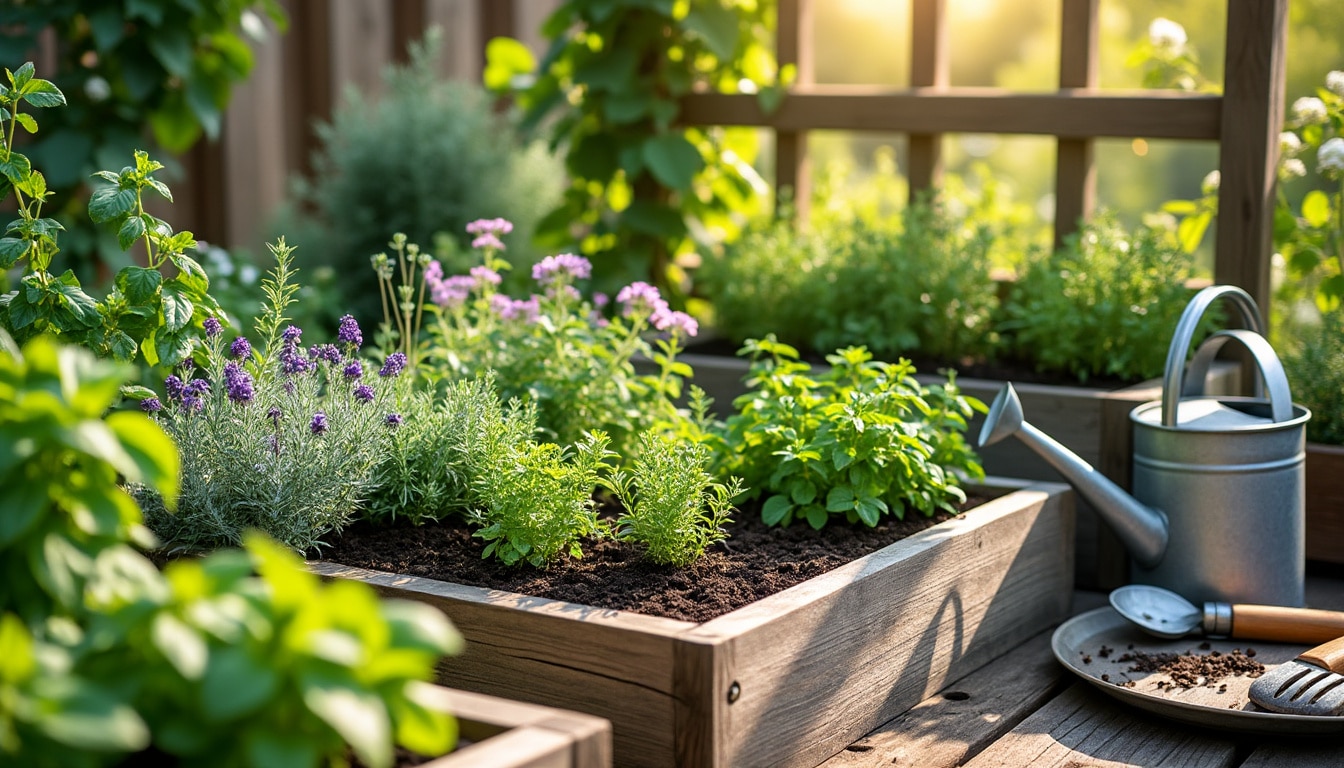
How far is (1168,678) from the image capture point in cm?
186

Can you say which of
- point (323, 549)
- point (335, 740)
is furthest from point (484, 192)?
point (335, 740)

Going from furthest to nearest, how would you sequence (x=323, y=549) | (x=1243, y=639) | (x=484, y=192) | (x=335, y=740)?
(x=484, y=192)
(x=1243, y=639)
(x=323, y=549)
(x=335, y=740)

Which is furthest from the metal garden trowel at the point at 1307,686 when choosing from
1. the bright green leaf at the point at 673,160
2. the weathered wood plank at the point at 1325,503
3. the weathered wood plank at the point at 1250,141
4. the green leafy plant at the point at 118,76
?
the green leafy plant at the point at 118,76

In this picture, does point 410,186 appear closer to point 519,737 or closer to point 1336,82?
point 1336,82

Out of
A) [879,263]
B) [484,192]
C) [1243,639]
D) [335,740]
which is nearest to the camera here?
[335,740]

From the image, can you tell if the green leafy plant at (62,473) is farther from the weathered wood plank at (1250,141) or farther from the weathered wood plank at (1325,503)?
the weathered wood plank at (1250,141)

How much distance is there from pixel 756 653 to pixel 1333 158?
5.71ft

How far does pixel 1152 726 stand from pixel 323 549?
1.20m

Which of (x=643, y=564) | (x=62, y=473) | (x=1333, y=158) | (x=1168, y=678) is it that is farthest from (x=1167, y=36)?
(x=62, y=473)

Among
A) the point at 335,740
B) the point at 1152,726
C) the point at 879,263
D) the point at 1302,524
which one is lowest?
the point at 1152,726

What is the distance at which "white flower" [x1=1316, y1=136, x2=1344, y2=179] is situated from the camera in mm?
2510

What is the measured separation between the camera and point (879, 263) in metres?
2.83

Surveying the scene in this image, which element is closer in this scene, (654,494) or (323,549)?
(654,494)

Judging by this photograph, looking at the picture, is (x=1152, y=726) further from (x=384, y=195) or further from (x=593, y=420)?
(x=384, y=195)
